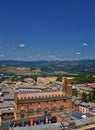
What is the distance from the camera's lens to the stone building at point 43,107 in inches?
2261

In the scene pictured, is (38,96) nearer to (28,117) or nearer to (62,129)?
(28,117)

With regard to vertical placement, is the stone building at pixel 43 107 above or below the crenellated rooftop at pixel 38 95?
below

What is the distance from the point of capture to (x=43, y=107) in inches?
2376

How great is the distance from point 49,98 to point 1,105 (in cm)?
1698

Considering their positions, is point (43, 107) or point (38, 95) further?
point (38, 95)

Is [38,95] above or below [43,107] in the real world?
above

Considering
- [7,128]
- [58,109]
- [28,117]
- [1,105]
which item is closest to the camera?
[7,128]

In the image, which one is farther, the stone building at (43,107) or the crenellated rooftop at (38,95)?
the crenellated rooftop at (38,95)

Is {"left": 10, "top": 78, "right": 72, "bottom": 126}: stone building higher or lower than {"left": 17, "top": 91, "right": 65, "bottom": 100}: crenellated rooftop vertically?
lower

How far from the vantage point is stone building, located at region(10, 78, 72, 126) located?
188 feet

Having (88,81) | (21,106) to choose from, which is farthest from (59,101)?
(88,81)

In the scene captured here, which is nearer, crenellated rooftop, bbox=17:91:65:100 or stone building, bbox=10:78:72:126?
stone building, bbox=10:78:72:126

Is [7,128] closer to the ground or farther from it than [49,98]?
closer to the ground

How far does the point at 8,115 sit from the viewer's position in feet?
204
